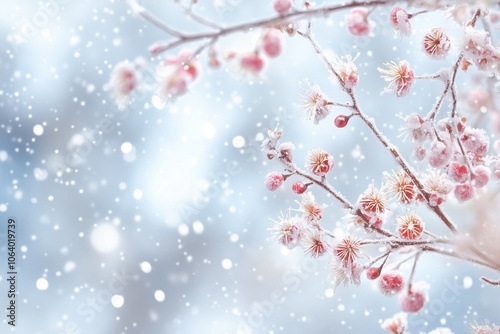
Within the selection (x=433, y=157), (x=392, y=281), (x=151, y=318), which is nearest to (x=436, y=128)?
(x=433, y=157)

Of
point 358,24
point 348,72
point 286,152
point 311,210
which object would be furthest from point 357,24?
point 311,210

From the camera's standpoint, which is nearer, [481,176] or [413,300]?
[413,300]

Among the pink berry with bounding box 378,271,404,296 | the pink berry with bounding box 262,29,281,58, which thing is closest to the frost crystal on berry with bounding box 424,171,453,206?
the pink berry with bounding box 378,271,404,296

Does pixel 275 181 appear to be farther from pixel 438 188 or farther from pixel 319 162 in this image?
pixel 438 188

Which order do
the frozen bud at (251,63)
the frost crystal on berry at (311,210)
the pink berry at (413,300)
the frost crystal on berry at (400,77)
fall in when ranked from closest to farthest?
the frozen bud at (251,63) < the pink berry at (413,300) < the frost crystal on berry at (400,77) < the frost crystal on berry at (311,210)

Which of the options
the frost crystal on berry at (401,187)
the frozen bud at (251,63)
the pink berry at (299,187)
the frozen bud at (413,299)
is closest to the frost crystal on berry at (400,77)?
the frost crystal on berry at (401,187)

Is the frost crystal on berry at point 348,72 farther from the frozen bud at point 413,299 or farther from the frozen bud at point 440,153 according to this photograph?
the frozen bud at point 413,299

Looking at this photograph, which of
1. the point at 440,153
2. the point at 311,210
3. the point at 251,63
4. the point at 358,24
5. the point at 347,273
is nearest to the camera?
the point at 251,63
